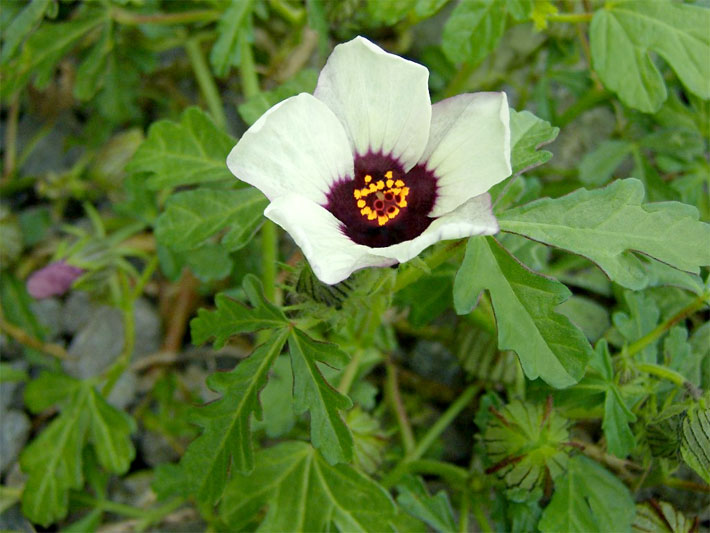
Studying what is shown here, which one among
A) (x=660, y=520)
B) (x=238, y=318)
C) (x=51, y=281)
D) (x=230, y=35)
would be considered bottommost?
(x=660, y=520)

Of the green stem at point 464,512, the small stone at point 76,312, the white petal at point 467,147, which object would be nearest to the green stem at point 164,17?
the small stone at point 76,312

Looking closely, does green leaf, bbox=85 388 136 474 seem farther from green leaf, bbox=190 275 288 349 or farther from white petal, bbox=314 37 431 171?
white petal, bbox=314 37 431 171

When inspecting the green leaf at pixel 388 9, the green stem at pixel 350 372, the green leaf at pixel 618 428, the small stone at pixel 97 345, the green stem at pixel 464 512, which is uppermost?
the green leaf at pixel 388 9

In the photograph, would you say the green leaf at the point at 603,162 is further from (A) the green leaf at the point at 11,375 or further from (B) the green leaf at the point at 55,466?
(A) the green leaf at the point at 11,375

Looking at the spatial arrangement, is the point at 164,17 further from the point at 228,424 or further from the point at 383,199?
the point at 228,424

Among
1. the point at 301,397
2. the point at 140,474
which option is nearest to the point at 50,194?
the point at 140,474

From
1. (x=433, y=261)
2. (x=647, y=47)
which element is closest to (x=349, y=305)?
(x=433, y=261)

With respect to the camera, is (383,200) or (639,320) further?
(639,320)
